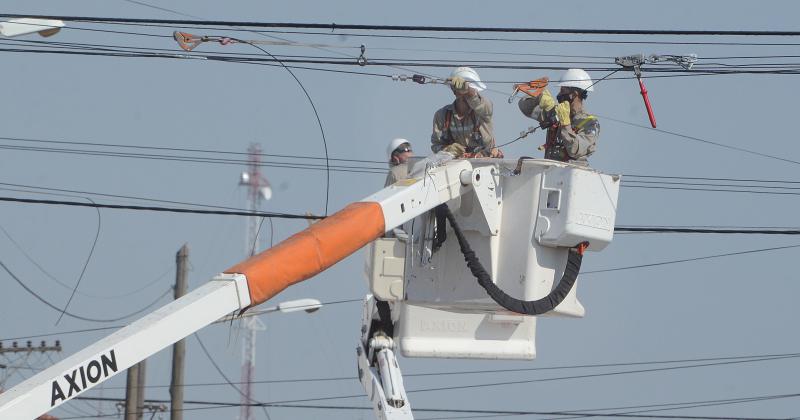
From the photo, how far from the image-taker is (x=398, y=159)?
20016mm

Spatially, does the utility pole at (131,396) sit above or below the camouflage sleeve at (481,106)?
below

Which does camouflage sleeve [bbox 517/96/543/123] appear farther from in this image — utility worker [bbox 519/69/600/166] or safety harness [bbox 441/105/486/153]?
safety harness [bbox 441/105/486/153]

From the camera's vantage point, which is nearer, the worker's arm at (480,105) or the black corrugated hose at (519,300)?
the black corrugated hose at (519,300)

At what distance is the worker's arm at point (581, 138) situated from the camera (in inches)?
739

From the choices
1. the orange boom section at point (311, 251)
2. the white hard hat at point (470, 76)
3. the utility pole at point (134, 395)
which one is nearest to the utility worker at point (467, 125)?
the white hard hat at point (470, 76)

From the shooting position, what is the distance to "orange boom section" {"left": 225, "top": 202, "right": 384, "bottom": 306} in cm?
1653

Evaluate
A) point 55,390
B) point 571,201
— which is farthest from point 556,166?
point 55,390

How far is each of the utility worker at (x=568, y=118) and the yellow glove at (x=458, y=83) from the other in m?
0.62

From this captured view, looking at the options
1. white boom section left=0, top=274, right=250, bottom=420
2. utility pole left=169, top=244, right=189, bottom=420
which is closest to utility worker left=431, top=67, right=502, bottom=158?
white boom section left=0, top=274, right=250, bottom=420

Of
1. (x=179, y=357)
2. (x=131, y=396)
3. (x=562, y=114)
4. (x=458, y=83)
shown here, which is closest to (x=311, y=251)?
(x=458, y=83)

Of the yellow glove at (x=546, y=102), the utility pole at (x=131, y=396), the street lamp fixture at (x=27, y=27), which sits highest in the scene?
the street lamp fixture at (x=27, y=27)

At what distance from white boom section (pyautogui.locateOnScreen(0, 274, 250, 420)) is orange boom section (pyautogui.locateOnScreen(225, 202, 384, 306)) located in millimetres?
238

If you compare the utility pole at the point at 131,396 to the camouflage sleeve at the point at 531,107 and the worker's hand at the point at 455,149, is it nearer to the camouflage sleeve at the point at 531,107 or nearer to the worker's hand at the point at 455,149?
the worker's hand at the point at 455,149

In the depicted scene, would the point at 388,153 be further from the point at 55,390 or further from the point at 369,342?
the point at 55,390
